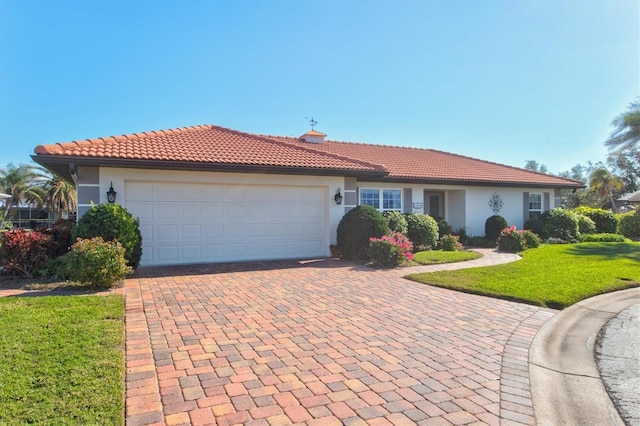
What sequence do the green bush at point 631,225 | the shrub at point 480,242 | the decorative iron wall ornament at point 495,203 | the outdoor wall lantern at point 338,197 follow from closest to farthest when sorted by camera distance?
the outdoor wall lantern at point 338,197
the shrub at point 480,242
the decorative iron wall ornament at point 495,203
the green bush at point 631,225

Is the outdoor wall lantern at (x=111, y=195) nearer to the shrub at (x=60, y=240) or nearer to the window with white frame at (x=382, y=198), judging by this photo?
the shrub at (x=60, y=240)

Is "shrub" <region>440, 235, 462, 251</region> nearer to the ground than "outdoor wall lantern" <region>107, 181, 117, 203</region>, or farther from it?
nearer to the ground

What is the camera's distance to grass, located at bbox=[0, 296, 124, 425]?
288cm

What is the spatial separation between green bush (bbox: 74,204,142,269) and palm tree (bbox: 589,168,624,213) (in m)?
43.6

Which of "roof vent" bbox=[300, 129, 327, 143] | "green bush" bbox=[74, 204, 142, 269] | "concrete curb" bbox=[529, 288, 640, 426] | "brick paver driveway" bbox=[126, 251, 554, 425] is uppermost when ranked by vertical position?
"roof vent" bbox=[300, 129, 327, 143]

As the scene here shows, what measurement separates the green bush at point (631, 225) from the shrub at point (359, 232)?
19.2 metres

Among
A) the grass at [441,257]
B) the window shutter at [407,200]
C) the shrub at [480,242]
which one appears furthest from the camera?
the shrub at [480,242]

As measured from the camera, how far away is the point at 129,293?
7043mm

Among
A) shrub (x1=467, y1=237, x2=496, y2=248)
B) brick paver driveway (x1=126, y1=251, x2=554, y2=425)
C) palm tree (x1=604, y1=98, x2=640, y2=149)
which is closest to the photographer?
brick paver driveway (x1=126, y1=251, x2=554, y2=425)

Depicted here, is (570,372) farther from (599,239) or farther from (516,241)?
(599,239)

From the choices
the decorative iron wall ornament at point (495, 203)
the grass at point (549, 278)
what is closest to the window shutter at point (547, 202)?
the decorative iron wall ornament at point (495, 203)

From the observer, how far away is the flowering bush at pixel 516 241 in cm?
1454

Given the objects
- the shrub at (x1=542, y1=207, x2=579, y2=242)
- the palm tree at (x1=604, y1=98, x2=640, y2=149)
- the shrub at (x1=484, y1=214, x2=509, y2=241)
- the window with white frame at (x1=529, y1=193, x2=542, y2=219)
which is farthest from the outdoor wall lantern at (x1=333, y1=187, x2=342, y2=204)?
the palm tree at (x1=604, y1=98, x2=640, y2=149)

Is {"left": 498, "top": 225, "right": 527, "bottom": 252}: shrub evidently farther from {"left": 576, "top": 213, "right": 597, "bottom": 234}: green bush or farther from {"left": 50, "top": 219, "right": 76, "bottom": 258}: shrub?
{"left": 50, "top": 219, "right": 76, "bottom": 258}: shrub
